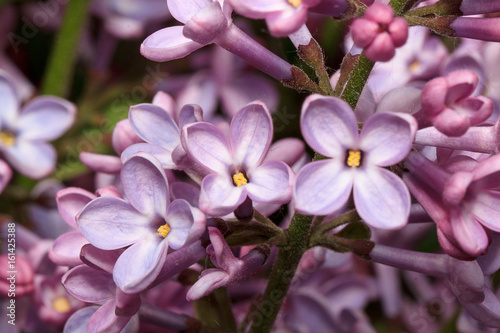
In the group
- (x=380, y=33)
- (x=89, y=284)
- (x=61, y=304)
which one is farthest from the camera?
(x=61, y=304)

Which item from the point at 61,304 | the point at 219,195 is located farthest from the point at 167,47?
the point at 61,304

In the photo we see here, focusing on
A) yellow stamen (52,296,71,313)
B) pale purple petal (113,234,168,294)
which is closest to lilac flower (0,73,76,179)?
yellow stamen (52,296,71,313)

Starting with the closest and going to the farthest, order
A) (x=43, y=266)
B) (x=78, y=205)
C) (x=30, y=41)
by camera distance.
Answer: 1. (x=78, y=205)
2. (x=43, y=266)
3. (x=30, y=41)

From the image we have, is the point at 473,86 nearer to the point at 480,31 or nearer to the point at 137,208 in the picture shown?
the point at 480,31

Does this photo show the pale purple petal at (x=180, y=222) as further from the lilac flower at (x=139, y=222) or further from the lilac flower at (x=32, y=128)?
the lilac flower at (x=32, y=128)

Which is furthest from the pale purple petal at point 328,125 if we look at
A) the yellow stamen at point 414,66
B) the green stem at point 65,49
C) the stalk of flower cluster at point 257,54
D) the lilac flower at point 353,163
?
the green stem at point 65,49

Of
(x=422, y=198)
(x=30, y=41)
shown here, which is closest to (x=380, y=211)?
(x=422, y=198)

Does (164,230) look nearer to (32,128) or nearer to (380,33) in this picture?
(380,33)

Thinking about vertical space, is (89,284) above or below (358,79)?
below
